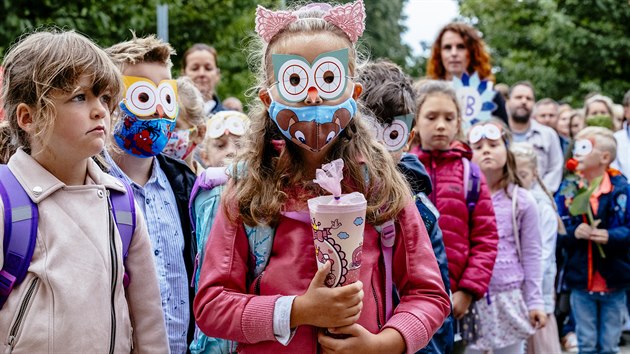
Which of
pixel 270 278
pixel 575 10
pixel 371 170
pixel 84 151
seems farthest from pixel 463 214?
pixel 575 10

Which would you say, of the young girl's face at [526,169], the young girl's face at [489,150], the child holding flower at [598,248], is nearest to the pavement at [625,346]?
the child holding flower at [598,248]

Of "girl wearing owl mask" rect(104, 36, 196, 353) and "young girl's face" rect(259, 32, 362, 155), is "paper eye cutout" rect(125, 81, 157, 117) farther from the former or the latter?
"young girl's face" rect(259, 32, 362, 155)

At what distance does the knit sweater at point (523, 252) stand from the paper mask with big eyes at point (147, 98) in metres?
2.68

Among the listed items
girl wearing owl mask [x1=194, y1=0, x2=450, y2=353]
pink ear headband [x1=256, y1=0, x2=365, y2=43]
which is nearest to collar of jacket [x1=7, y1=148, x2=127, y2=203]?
girl wearing owl mask [x1=194, y1=0, x2=450, y2=353]

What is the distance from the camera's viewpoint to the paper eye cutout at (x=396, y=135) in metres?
3.59

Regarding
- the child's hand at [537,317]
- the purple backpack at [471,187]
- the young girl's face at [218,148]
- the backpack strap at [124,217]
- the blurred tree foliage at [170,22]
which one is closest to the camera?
the backpack strap at [124,217]

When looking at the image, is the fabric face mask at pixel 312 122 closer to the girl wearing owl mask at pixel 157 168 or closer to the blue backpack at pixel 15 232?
the blue backpack at pixel 15 232

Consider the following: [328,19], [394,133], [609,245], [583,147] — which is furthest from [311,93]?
[583,147]

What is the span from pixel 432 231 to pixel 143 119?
145 centimetres

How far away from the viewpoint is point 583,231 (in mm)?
6719

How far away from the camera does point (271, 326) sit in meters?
2.42

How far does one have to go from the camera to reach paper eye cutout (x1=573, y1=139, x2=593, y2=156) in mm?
6945

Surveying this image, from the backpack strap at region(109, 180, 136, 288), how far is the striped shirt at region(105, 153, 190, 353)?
2.14ft

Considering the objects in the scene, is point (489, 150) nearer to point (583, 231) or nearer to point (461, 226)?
point (461, 226)
